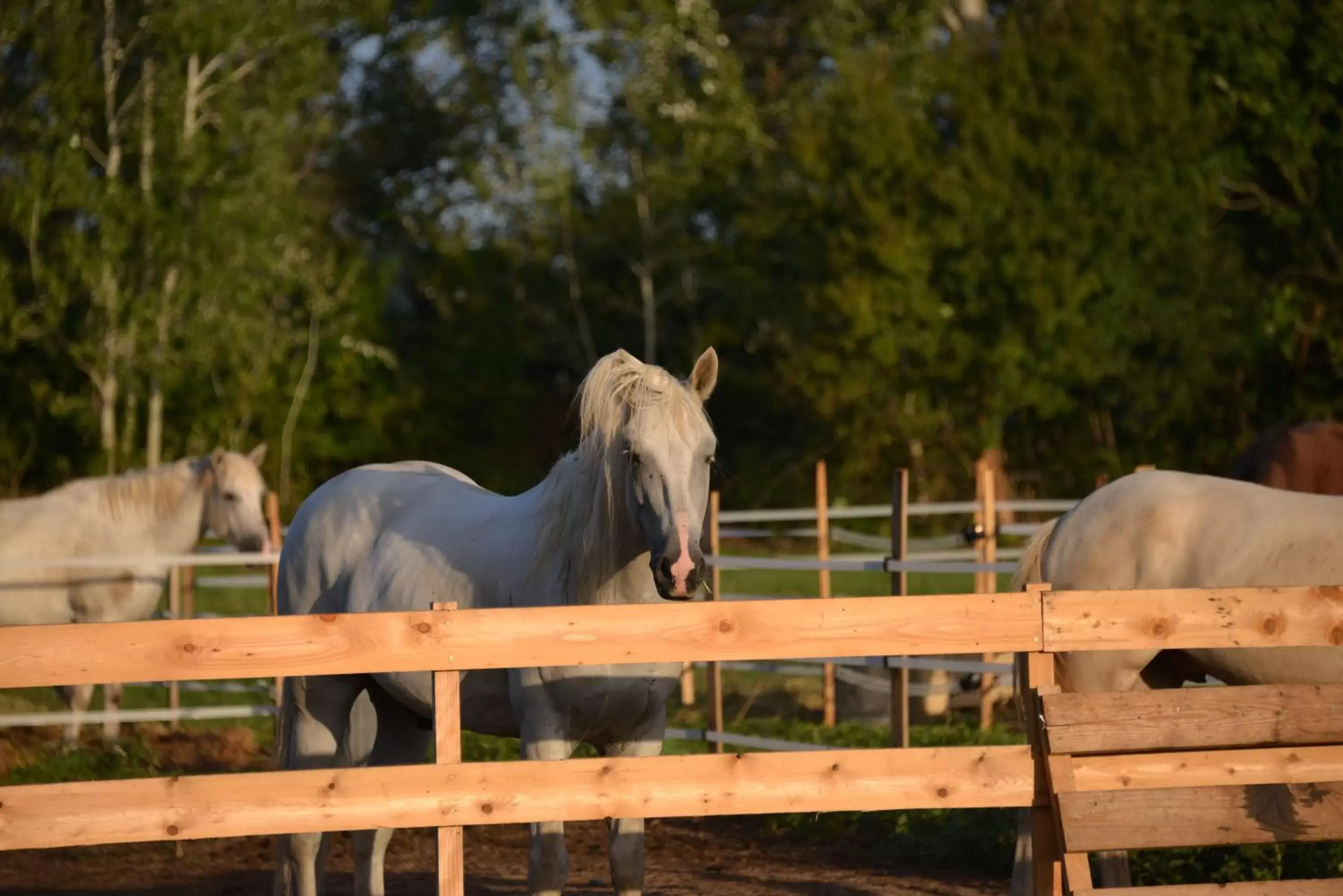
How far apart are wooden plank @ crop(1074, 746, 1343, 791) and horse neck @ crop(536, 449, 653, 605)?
4.71 ft

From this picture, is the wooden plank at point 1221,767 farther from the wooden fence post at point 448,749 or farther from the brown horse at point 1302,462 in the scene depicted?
the brown horse at point 1302,462

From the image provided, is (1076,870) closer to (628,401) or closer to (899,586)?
(628,401)

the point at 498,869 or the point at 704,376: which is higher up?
the point at 704,376

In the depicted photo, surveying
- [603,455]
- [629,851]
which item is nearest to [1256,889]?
[629,851]

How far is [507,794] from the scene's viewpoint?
13.8 feet

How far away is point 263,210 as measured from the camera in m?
22.4

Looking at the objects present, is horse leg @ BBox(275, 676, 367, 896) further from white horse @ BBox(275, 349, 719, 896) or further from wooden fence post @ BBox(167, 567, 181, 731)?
wooden fence post @ BBox(167, 567, 181, 731)

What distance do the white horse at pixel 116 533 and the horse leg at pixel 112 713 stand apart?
19 mm

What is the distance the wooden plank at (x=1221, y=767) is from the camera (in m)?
4.42

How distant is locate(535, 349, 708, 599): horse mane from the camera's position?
4.89 meters

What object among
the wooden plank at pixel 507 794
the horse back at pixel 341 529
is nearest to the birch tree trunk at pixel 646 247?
the horse back at pixel 341 529

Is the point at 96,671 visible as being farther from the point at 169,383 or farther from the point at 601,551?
the point at 169,383

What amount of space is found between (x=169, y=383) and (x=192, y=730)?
1259 centimetres

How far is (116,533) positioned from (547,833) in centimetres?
732
